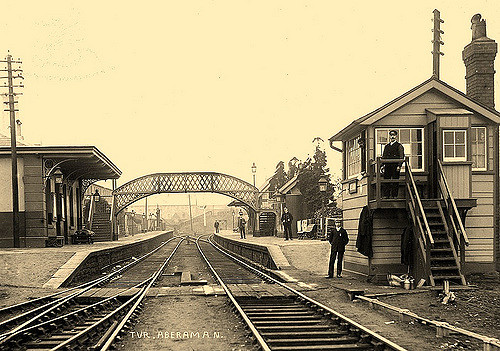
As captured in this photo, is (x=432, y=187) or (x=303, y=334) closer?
(x=303, y=334)

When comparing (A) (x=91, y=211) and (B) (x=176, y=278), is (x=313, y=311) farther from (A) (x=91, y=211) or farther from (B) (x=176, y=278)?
(A) (x=91, y=211)

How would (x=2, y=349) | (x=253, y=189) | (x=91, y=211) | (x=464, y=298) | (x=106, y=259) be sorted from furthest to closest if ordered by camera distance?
(x=253, y=189), (x=91, y=211), (x=106, y=259), (x=464, y=298), (x=2, y=349)

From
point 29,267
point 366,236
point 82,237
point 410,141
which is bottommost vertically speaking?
point 82,237

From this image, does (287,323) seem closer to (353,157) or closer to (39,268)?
(353,157)

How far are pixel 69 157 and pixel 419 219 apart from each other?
16.2 metres

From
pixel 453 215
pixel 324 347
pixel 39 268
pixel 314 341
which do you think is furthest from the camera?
pixel 39 268

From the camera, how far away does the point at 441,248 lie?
12734mm

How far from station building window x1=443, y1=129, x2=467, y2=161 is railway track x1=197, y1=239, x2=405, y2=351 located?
4750 mm

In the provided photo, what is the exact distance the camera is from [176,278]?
1753 centimetres

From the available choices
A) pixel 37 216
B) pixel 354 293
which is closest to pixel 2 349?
pixel 354 293

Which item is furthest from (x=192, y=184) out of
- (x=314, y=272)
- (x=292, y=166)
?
(x=314, y=272)

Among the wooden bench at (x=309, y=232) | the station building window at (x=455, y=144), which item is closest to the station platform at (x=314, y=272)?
the station building window at (x=455, y=144)

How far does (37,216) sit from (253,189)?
29489 millimetres

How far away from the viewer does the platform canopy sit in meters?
23.5
